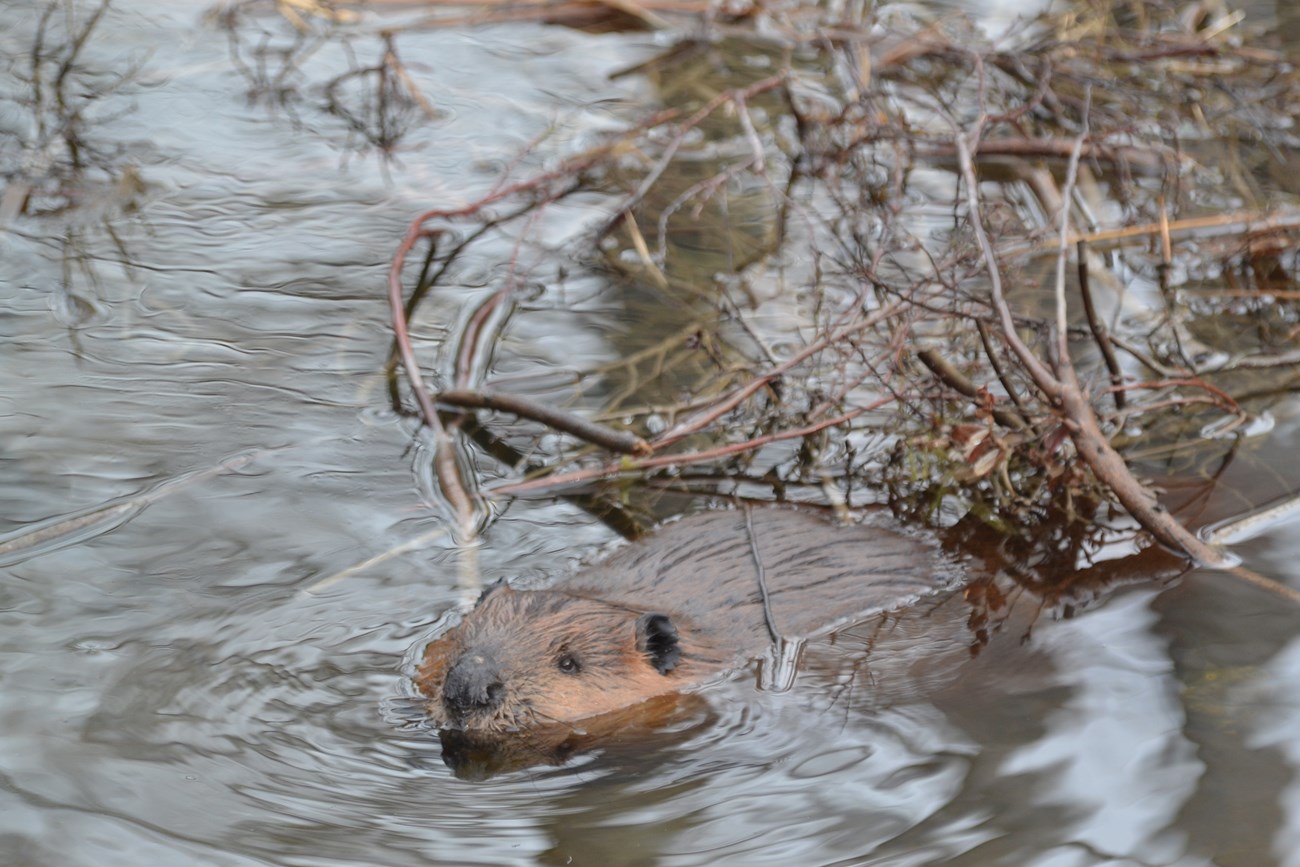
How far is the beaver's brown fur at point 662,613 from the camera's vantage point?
10.4 feet

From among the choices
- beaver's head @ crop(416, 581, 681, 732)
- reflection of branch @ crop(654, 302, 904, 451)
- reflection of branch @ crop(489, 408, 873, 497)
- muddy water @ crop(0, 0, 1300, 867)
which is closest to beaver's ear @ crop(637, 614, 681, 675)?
beaver's head @ crop(416, 581, 681, 732)

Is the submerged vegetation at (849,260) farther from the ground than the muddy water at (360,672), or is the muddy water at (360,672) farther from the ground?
the submerged vegetation at (849,260)

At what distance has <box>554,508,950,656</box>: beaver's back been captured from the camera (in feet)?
11.7

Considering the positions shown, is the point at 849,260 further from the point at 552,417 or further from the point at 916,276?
the point at 552,417

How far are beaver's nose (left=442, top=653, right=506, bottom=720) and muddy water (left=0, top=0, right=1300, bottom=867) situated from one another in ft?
0.36

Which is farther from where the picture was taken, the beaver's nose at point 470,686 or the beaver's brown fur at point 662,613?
the beaver's brown fur at point 662,613

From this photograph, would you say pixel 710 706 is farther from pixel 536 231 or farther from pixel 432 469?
pixel 536 231

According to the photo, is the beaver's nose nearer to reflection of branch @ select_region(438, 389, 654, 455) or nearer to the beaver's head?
the beaver's head

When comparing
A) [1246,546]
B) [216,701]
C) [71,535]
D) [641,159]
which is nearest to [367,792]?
[216,701]

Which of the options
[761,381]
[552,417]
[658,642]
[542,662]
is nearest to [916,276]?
[761,381]

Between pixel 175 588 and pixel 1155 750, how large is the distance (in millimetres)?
2361

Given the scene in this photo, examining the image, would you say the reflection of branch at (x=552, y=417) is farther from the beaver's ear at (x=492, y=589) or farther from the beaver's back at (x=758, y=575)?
the beaver's ear at (x=492, y=589)

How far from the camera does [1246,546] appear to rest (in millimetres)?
3980

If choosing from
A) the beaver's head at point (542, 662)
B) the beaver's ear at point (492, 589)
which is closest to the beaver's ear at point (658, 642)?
the beaver's head at point (542, 662)
